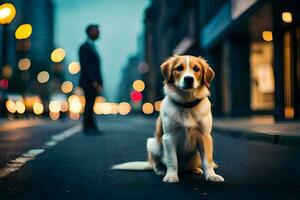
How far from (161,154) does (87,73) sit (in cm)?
807

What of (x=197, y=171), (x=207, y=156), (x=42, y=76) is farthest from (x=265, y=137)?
(x=42, y=76)

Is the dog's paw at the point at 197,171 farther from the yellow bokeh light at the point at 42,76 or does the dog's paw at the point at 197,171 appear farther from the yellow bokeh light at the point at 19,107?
the yellow bokeh light at the point at 42,76

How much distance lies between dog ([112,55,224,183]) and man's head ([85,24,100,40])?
26.3 ft

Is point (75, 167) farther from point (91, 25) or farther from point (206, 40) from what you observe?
point (206, 40)

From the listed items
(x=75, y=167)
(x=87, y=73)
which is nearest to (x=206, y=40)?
(x=87, y=73)

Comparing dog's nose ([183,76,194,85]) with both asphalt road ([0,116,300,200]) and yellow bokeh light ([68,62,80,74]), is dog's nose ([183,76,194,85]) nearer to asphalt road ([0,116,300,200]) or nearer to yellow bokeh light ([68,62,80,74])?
asphalt road ([0,116,300,200])

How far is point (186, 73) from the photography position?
4.74m

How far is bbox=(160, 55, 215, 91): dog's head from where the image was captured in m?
4.73

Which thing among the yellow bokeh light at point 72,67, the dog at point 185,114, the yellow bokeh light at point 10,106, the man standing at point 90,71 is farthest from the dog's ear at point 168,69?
the yellow bokeh light at point 72,67

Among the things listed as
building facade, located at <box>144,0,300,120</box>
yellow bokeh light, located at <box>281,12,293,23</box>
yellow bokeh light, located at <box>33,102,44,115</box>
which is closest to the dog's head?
building facade, located at <box>144,0,300,120</box>

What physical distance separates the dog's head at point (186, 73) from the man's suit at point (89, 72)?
8.09 metres

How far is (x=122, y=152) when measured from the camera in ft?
27.3

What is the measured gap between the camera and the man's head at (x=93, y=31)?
1273 cm

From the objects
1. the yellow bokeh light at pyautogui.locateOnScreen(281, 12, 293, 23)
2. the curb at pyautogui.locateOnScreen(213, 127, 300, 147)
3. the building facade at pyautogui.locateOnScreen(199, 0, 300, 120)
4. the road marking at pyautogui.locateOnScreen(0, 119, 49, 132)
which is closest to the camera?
the curb at pyautogui.locateOnScreen(213, 127, 300, 147)
